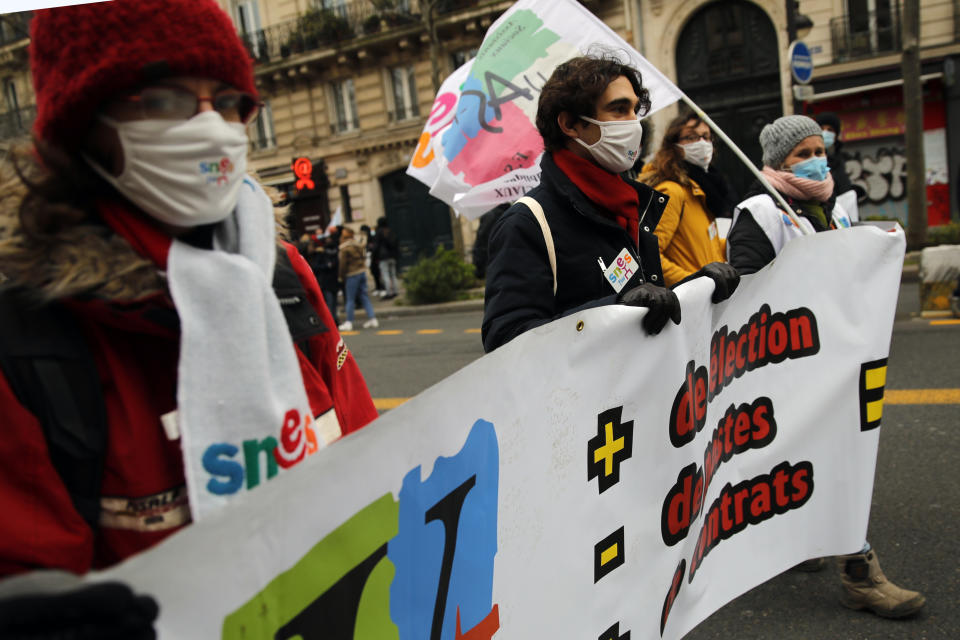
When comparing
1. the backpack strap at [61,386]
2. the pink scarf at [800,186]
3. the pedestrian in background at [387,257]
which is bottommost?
the pedestrian in background at [387,257]

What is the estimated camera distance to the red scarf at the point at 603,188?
93.7 inches

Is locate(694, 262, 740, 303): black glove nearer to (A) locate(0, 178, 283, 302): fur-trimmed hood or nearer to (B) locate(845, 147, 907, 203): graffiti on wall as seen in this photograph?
(A) locate(0, 178, 283, 302): fur-trimmed hood

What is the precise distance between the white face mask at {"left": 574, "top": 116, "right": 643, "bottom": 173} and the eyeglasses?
1.30m

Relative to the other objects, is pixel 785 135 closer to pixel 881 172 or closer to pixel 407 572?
pixel 407 572

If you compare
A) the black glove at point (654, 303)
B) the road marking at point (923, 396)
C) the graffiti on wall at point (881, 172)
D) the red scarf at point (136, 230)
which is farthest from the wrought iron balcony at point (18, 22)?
the graffiti on wall at point (881, 172)

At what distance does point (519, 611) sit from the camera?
5.44ft

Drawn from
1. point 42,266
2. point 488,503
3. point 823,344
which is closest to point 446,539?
point 488,503

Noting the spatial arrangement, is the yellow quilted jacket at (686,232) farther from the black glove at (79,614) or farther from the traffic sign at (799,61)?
the traffic sign at (799,61)

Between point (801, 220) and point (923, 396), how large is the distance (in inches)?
112

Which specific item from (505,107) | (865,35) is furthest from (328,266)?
(865,35)

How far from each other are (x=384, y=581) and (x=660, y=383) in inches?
39.2

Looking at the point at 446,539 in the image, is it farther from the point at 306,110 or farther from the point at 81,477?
the point at 306,110

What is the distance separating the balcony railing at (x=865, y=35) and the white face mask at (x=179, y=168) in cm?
1911

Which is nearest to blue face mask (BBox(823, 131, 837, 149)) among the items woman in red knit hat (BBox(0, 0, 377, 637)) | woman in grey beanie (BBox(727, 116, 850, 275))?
woman in grey beanie (BBox(727, 116, 850, 275))
